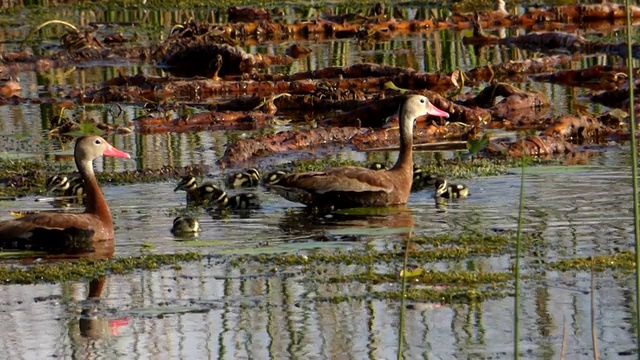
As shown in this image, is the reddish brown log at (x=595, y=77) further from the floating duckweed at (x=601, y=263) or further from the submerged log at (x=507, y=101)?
the floating duckweed at (x=601, y=263)

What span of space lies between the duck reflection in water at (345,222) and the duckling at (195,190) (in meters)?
0.65

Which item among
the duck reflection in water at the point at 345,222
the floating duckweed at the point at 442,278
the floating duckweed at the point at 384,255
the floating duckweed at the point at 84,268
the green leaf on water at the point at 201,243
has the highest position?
the floating duckweed at the point at 442,278

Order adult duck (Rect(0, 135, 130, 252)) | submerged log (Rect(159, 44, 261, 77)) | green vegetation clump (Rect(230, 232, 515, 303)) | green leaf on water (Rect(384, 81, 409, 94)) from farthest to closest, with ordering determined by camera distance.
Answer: submerged log (Rect(159, 44, 261, 77)) → green leaf on water (Rect(384, 81, 409, 94)) → adult duck (Rect(0, 135, 130, 252)) → green vegetation clump (Rect(230, 232, 515, 303))

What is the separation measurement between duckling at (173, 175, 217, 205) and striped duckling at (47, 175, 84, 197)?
0.80 meters

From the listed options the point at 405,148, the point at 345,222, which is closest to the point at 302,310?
the point at 345,222

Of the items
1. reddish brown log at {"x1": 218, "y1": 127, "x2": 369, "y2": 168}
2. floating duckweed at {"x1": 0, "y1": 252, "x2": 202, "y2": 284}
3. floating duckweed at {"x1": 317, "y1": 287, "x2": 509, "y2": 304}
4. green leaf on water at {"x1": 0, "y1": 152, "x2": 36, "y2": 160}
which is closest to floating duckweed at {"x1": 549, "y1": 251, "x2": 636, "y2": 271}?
floating duckweed at {"x1": 317, "y1": 287, "x2": 509, "y2": 304}

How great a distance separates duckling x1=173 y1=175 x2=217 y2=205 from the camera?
37.6 ft

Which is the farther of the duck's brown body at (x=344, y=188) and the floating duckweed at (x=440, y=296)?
the duck's brown body at (x=344, y=188)

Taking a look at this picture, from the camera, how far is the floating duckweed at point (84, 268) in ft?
29.5

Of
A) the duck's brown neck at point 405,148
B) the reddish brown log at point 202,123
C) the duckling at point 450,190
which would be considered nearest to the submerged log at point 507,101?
the reddish brown log at point 202,123

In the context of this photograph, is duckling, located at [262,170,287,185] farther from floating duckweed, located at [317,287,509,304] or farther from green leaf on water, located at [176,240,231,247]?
floating duckweed, located at [317,287,509,304]

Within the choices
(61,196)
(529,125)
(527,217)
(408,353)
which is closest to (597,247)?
(527,217)

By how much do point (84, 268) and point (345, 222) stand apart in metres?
2.35

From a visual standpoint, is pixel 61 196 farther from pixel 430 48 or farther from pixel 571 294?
pixel 430 48
